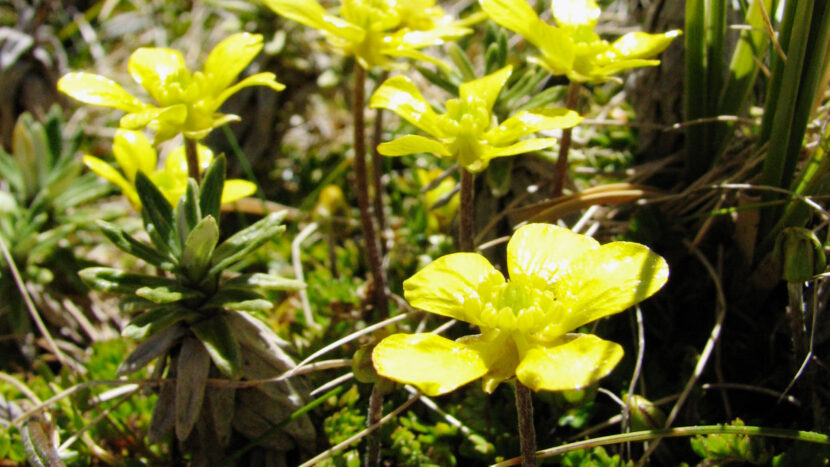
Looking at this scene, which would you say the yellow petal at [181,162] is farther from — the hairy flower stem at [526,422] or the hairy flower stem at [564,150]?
the hairy flower stem at [526,422]

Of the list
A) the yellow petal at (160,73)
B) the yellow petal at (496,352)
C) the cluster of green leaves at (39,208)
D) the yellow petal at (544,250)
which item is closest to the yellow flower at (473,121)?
the yellow petal at (544,250)

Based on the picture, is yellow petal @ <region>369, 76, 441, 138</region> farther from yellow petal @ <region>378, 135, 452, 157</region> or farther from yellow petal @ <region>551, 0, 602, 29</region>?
yellow petal @ <region>551, 0, 602, 29</region>

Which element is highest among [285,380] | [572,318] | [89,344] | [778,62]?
[778,62]

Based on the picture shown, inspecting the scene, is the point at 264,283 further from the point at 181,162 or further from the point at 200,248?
the point at 181,162

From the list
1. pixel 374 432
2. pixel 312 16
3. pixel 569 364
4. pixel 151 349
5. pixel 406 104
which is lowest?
pixel 374 432

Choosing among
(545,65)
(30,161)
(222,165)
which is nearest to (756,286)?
(545,65)

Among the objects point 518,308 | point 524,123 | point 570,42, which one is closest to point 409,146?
point 524,123

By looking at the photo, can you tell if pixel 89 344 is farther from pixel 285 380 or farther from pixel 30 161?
pixel 285 380
